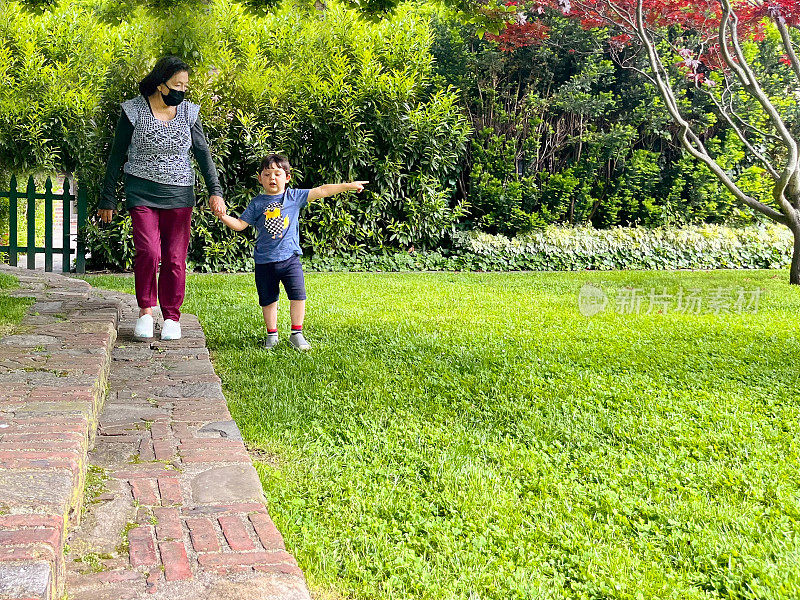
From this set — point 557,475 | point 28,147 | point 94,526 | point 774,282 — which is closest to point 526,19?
point 774,282

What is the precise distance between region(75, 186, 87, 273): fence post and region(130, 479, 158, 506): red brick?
7617 millimetres

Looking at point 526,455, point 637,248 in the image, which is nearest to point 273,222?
point 526,455

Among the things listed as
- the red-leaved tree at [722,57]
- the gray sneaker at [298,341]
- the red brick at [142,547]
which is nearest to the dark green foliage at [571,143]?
the red-leaved tree at [722,57]

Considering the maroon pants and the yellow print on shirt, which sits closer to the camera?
the maroon pants

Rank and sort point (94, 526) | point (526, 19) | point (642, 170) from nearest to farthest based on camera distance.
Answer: point (94, 526)
point (526, 19)
point (642, 170)

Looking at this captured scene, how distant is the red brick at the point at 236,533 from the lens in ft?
7.07

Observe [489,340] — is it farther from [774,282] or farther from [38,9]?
[774,282]

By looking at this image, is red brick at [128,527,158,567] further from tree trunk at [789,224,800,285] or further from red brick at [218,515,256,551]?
tree trunk at [789,224,800,285]

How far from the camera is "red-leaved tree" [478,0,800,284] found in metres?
8.70

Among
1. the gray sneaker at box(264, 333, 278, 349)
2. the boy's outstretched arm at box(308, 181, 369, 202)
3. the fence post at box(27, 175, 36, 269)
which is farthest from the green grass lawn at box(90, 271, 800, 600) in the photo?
A: the fence post at box(27, 175, 36, 269)

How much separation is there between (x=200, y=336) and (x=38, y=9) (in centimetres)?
340

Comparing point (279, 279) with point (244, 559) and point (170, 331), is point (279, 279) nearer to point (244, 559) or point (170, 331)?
point (170, 331)

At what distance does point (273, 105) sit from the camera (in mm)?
10133

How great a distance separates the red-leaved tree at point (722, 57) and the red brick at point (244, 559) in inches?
290
